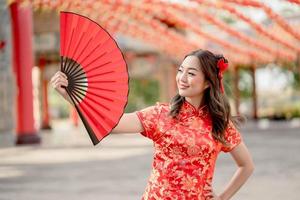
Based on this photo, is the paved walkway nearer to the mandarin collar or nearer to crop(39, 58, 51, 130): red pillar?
the mandarin collar

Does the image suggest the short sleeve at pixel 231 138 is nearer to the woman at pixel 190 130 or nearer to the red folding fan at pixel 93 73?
the woman at pixel 190 130

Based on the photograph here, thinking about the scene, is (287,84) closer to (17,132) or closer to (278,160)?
(17,132)

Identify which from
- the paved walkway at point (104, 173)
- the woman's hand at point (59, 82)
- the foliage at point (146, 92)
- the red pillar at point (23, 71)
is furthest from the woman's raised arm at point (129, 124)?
the foliage at point (146, 92)

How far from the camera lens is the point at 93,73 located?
2.32 m

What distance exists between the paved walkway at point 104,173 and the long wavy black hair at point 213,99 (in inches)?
157

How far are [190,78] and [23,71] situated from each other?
1332 centimetres

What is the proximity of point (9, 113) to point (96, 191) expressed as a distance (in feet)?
24.3

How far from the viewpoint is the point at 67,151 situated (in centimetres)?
1330

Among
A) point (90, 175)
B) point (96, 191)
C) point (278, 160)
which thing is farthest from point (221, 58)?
point (278, 160)

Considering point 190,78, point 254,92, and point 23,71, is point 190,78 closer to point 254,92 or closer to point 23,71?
point 23,71

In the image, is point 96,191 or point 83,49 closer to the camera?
point 83,49

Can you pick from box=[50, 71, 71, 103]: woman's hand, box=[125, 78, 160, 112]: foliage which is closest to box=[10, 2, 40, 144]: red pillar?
box=[50, 71, 71, 103]: woman's hand

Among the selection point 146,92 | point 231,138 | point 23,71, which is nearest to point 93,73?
point 231,138

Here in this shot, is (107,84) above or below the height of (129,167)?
above
